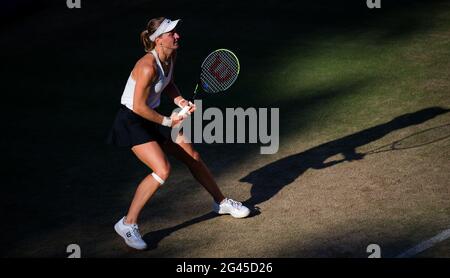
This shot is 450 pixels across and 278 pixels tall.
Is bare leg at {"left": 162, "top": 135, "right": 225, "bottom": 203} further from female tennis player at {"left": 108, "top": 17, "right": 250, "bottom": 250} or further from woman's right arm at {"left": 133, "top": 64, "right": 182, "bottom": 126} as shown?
woman's right arm at {"left": 133, "top": 64, "right": 182, "bottom": 126}

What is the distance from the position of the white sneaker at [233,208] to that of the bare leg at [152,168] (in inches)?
32.5

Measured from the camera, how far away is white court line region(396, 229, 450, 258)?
24.2 feet

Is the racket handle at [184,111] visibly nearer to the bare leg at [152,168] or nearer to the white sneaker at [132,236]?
the bare leg at [152,168]

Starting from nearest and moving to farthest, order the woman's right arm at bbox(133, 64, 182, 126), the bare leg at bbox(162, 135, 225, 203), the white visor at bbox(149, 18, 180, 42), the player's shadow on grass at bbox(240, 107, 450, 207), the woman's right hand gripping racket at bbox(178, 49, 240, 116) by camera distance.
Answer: the woman's right arm at bbox(133, 64, 182, 126) < the white visor at bbox(149, 18, 180, 42) < the bare leg at bbox(162, 135, 225, 203) < the woman's right hand gripping racket at bbox(178, 49, 240, 116) < the player's shadow on grass at bbox(240, 107, 450, 207)

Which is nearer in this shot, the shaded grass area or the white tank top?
the white tank top

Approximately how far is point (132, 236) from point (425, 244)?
262cm

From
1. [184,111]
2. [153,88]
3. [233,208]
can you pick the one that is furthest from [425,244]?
[153,88]

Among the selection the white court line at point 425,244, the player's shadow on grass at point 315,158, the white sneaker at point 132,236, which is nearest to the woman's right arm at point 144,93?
the white sneaker at point 132,236

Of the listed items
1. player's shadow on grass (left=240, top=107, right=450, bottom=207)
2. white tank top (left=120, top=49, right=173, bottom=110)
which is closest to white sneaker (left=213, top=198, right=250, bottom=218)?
player's shadow on grass (left=240, top=107, right=450, bottom=207)

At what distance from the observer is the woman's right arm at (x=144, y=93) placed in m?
7.55

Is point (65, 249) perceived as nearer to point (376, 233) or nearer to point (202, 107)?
point (376, 233)

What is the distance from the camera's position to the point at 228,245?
7.78 m

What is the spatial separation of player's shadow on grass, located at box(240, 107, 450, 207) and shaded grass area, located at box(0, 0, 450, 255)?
18 cm

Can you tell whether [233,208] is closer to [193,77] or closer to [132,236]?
[132,236]
